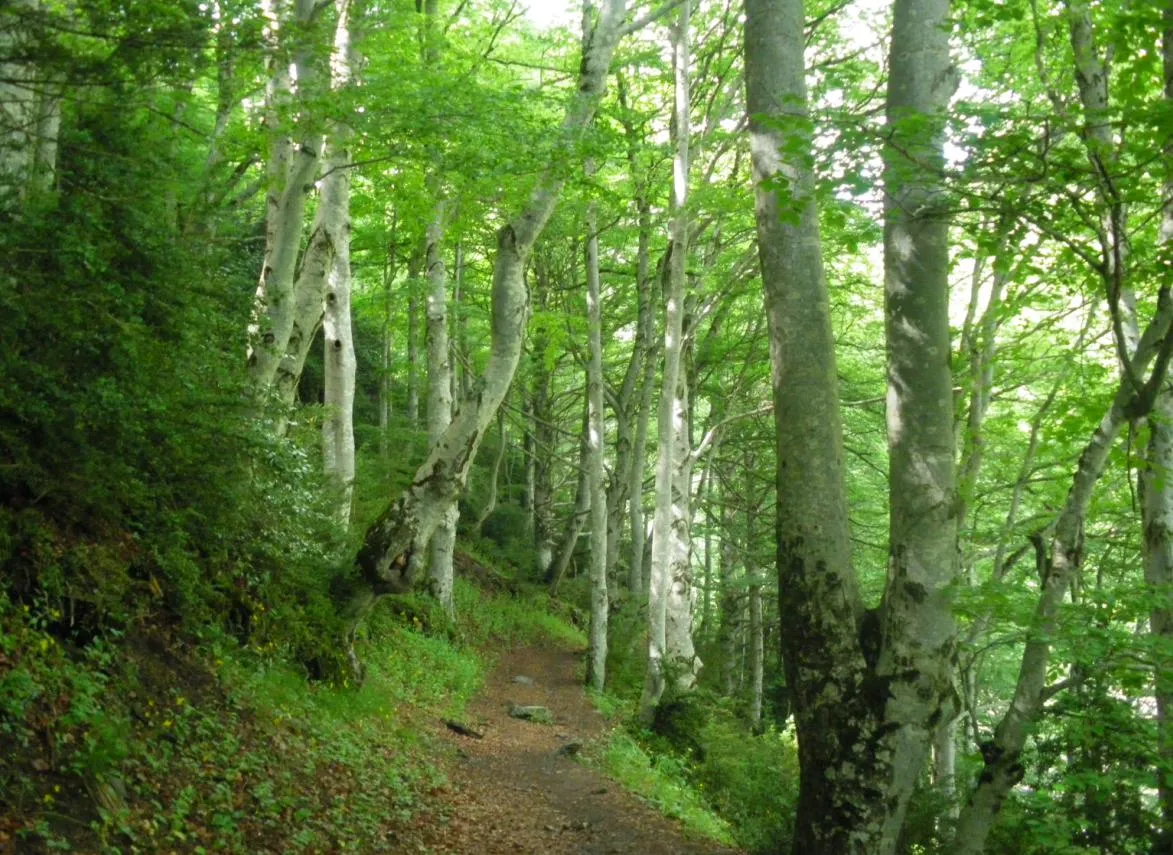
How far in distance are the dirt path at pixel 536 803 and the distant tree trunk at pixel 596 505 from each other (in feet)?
8.78

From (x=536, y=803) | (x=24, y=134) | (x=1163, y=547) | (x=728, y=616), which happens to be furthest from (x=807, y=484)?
(x=728, y=616)

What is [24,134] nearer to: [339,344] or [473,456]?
[473,456]

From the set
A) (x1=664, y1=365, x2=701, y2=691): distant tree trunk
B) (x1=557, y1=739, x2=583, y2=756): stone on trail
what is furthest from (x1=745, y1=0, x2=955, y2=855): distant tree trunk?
(x1=664, y1=365, x2=701, y2=691): distant tree trunk

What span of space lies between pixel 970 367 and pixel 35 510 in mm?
8562

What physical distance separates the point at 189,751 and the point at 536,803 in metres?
4.19

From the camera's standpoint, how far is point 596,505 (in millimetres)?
16406

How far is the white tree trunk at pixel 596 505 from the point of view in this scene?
53.5ft

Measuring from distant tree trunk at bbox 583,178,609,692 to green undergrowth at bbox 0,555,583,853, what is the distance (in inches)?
271

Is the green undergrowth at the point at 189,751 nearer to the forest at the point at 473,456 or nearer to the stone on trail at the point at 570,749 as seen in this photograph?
the forest at the point at 473,456

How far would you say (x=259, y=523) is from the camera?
27.2 feet

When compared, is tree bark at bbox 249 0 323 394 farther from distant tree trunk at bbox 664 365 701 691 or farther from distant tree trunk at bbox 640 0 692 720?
distant tree trunk at bbox 664 365 701 691

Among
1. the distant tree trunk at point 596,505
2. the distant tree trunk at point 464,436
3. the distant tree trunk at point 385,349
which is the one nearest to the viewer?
the distant tree trunk at point 464,436

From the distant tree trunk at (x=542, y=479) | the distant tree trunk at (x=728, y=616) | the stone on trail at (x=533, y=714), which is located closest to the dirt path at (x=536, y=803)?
the stone on trail at (x=533, y=714)

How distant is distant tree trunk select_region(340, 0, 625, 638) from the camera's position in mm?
8812
